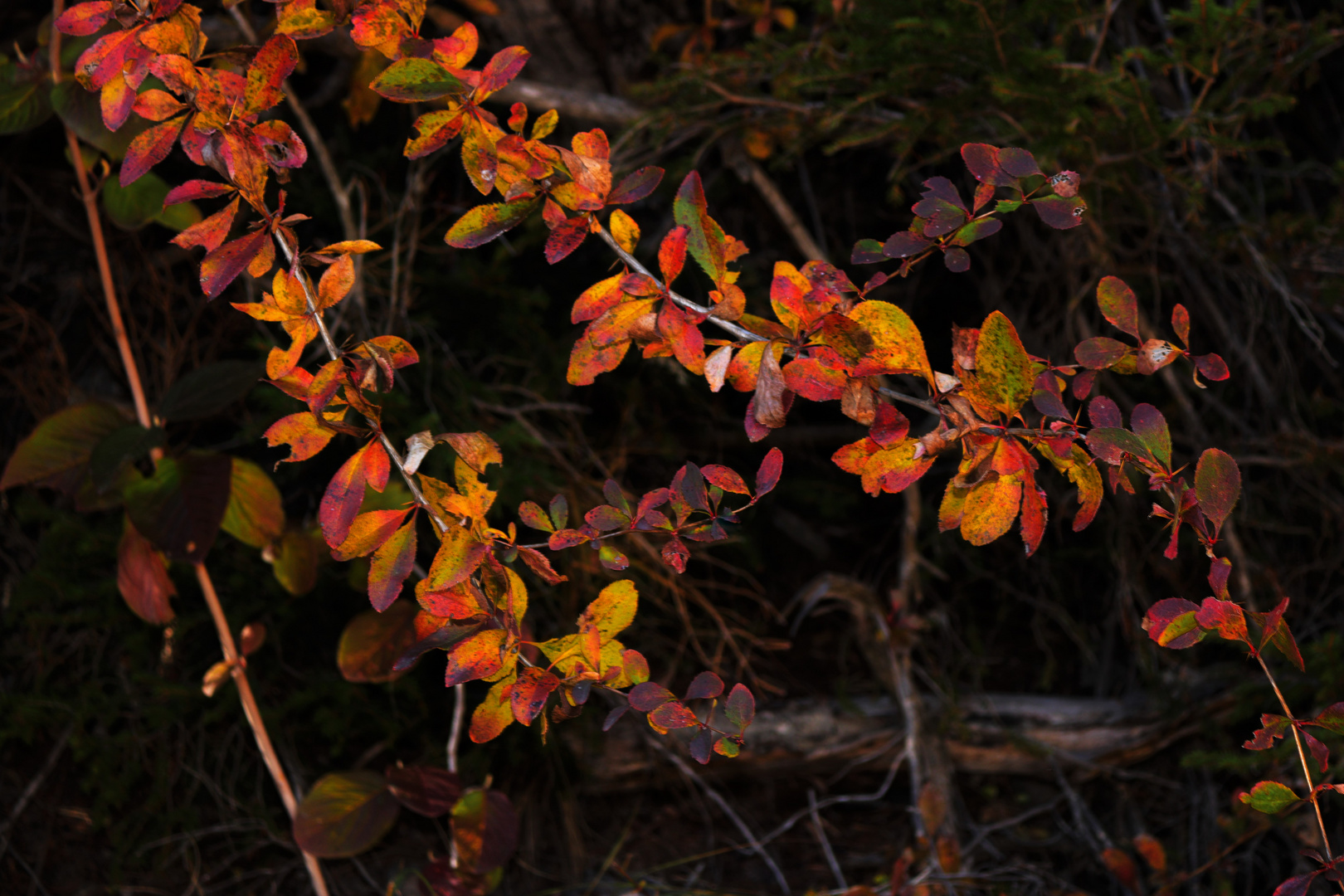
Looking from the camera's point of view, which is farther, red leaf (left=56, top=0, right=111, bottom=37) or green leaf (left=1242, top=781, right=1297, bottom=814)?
red leaf (left=56, top=0, right=111, bottom=37)

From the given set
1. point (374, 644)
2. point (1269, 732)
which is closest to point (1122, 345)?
point (1269, 732)

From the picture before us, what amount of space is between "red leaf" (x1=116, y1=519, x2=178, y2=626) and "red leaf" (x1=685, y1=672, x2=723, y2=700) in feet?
3.10

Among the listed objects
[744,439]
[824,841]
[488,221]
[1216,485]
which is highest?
[488,221]

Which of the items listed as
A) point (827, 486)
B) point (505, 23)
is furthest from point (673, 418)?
point (505, 23)

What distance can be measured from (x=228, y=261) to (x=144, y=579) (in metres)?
0.84

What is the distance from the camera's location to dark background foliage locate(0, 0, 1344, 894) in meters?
1.70

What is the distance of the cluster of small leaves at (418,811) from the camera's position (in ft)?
4.27

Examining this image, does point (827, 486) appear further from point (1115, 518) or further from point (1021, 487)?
point (1021, 487)

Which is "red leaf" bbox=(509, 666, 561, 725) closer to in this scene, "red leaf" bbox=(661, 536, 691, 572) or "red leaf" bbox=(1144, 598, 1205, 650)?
"red leaf" bbox=(661, 536, 691, 572)

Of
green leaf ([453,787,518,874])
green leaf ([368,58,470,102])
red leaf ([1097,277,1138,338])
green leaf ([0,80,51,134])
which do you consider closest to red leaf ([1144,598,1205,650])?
red leaf ([1097,277,1138,338])

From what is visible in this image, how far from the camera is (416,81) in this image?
2.32 feet

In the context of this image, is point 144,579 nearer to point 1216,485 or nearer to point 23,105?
point 23,105

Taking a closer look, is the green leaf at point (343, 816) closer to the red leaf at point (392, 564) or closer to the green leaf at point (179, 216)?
the red leaf at point (392, 564)

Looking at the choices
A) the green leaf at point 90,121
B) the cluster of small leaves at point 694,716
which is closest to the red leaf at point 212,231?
the cluster of small leaves at point 694,716
